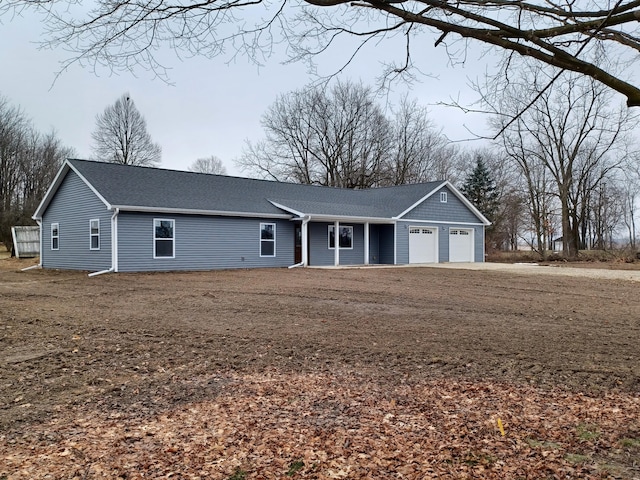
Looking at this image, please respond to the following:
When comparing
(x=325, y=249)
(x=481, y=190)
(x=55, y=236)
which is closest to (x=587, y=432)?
(x=325, y=249)

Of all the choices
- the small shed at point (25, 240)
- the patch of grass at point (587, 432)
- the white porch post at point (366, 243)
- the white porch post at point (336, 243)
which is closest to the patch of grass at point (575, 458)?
the patch of grass at point (587, 432)

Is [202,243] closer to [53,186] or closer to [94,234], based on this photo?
[94,234]

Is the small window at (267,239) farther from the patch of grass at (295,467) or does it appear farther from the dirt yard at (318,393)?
the patch of grass at (295,467)

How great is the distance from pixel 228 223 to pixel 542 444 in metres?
17.3

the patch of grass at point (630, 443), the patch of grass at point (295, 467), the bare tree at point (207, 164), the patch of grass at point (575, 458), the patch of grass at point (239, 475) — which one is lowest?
the patch of grass at point (295, 467)

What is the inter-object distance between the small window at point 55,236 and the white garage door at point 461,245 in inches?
759

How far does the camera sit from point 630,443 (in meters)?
3.25

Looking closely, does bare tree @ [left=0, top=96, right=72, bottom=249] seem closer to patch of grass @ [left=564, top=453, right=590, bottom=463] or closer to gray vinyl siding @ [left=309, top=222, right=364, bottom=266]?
gray vinyl siding @ [left=309, top=222, right=364, bottom=266]

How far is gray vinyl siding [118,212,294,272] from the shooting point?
56.2ft

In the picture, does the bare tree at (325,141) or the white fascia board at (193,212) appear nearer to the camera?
the white fascia board at (193,212)

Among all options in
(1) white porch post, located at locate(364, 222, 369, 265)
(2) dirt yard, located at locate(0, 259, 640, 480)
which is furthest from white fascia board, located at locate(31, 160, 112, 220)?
(1) white porch post, located at locate(364, 222, 369, 265)

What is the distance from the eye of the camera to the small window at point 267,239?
20.7m

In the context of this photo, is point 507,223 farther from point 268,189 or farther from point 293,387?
point 293,387

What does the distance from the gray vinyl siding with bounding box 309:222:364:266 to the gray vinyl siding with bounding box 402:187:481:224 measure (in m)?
2.68
